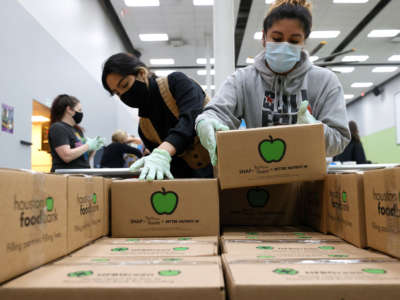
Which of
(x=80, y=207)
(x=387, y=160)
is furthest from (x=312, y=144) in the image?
(x=387, y=160)

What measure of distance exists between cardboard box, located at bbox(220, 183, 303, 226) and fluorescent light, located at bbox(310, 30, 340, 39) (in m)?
6.50

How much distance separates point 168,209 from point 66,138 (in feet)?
5.08

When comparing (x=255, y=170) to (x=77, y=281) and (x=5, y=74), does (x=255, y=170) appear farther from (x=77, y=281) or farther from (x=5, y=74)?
(x=5, y=74)

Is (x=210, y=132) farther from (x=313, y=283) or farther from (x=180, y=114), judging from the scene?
(x=313, y=283)

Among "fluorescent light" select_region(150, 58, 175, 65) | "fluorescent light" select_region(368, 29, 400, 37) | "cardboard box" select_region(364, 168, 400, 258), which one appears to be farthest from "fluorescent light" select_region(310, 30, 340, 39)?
"cardboard box" select_region(364, 168, 400, 258)

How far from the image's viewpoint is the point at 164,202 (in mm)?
1107

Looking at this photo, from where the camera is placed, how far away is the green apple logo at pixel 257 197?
126cm

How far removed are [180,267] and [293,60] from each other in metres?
0.96

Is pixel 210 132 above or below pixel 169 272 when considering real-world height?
above

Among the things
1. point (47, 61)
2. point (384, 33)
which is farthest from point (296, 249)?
point (384, 33)

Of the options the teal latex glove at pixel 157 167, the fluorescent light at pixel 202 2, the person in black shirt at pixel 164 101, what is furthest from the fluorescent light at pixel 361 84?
the teal latex glove at pixel 157 167

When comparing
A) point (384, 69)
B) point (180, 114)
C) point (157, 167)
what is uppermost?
point (384, 69)

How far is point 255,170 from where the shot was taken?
105 cm

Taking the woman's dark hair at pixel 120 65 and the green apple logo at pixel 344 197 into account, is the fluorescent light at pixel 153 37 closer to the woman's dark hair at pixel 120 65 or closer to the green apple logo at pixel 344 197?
the woman's dark hair at pixel 120 65
